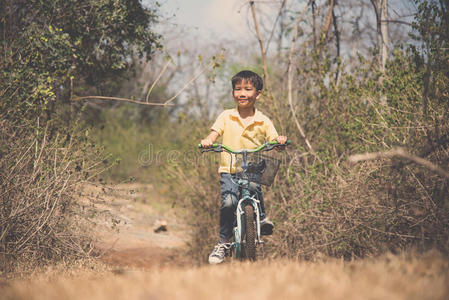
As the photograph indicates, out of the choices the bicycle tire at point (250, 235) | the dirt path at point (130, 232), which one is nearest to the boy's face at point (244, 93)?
the bicycle tire at point (250, 235)

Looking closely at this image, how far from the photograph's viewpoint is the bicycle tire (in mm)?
4273

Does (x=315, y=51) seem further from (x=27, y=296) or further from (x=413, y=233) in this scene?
(x=27, y=296)

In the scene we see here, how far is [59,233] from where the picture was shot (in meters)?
5.00

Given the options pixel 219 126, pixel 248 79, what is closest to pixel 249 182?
pixel 219 126

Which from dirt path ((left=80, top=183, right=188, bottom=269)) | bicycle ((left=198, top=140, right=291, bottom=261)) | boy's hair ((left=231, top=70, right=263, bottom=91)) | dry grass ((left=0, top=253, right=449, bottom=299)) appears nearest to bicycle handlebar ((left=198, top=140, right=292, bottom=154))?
bicycle ((left=198, top=140, right=291, bottom=261))

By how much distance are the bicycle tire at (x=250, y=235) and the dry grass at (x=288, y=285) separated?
1219 millimetres

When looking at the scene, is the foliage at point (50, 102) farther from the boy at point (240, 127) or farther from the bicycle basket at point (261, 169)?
the bicycle basket at point (261, 169)

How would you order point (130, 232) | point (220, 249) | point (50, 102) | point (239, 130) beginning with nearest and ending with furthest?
point (220, 249) → point (239, 130) → point (50, 102) → point (130, 232)

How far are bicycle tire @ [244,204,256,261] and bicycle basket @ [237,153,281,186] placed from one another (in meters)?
0.30

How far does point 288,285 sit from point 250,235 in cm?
185

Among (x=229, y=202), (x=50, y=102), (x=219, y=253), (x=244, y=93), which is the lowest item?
(x=219, y=253)

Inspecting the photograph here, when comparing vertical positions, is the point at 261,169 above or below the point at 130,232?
above

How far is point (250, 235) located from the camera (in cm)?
432

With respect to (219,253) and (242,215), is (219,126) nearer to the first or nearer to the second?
(242,215)
